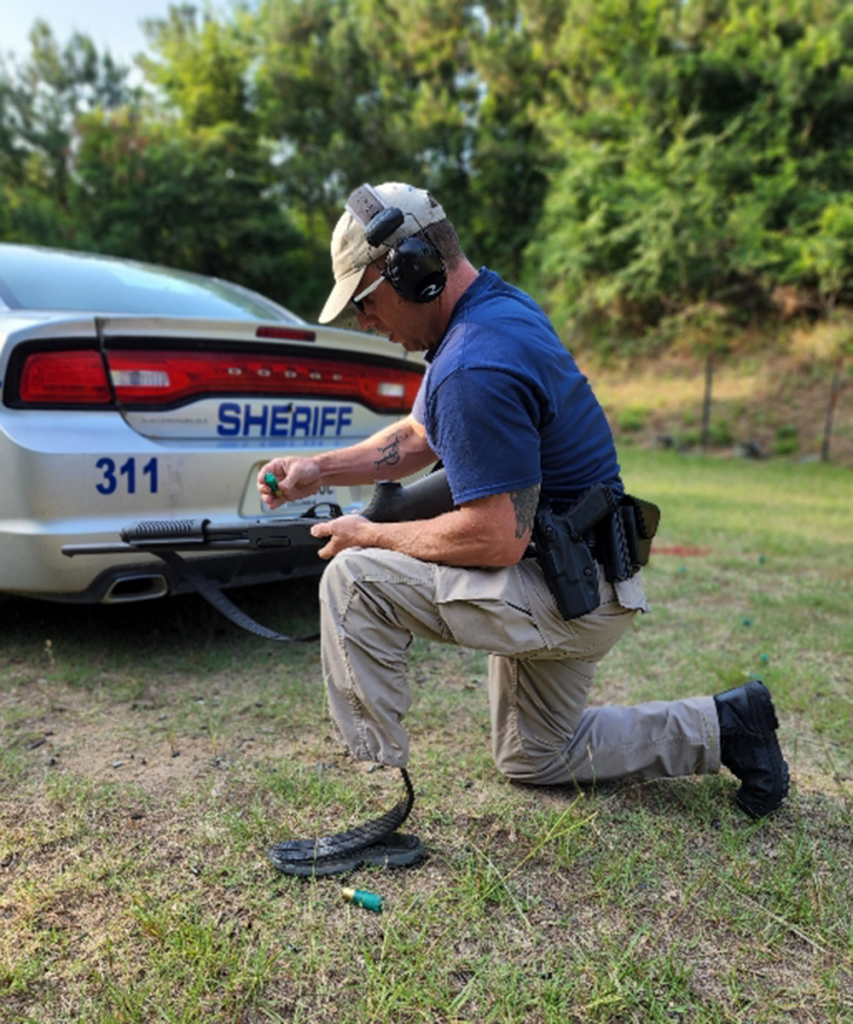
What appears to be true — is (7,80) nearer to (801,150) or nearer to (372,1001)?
(801,150)

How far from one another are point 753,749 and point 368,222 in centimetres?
167

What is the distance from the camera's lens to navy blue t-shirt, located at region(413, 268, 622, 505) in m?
1.69

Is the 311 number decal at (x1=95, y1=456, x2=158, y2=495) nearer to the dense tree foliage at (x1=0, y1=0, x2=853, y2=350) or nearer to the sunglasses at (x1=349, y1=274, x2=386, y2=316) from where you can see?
the sunglasses at (x1=349, y1=274, x2=386, y2=316)

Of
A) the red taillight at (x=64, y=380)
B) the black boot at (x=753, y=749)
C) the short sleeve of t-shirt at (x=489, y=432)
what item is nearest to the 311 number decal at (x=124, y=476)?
the red taillight at (x=64, y=380)

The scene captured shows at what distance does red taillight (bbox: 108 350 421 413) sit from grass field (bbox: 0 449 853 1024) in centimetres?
106

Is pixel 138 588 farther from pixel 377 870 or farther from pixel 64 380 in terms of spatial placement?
pixel 377 870

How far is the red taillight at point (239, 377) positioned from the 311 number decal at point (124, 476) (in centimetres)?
22

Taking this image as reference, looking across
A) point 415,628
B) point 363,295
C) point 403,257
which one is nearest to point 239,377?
point 363,295

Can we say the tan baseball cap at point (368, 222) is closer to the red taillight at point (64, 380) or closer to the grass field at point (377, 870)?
the red taillight at point (64, 380)

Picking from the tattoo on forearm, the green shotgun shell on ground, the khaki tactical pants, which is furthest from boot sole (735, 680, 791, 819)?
the tattoo on forearm

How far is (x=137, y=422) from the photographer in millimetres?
2664

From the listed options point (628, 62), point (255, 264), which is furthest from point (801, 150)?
point (255, 264)

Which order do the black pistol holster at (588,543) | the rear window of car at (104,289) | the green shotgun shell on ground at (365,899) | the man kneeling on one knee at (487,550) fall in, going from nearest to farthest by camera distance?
the green shotgun shell on ground at (365,899), the man kneeling on one knee at (487,550), the black pistol holster at (588,543), the rear window of car at (104,289)

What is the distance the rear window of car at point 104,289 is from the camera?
3070mm
